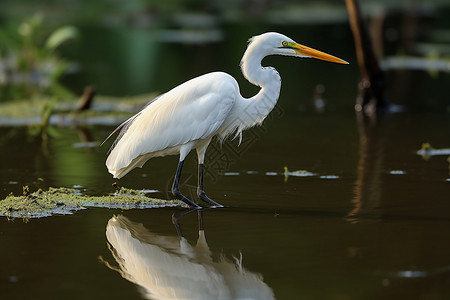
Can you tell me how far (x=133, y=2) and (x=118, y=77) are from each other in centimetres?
1761

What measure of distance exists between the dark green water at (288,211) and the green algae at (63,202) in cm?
17

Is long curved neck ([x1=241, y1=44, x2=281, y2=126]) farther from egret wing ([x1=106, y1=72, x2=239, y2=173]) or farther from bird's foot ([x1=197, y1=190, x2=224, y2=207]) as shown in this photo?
bird's foot ([x1=197, y1=190, x2=224, y2=207])

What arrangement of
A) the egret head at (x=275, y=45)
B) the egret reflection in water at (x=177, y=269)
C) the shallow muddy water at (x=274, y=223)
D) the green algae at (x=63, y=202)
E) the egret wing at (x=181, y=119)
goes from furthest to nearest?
the egret head at (x=275, y=45), the egret wing at (x=181, y=119), the green algae at (x=63, y=202), the shallow muddy water at (x=274, y=223), the egret reflection in water at (x=177, y=269)

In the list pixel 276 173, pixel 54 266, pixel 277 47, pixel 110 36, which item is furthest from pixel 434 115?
pixel 110 36

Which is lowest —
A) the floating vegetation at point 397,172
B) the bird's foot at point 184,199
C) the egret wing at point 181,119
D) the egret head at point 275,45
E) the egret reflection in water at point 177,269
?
the egret reflection in water at point 177,269

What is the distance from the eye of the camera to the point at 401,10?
32875 millimetres

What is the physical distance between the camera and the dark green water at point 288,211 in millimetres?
4617

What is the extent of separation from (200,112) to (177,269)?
72.9 inches

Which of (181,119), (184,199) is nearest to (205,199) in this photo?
(184,199)

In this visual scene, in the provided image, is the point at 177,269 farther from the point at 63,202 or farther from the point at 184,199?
the point at 63,202

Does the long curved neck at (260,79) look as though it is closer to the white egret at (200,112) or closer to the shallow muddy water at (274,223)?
the white egret at (200,112)

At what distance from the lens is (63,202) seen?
6.44 metres

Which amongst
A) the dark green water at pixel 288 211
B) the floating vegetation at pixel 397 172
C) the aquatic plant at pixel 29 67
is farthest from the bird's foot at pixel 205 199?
the aquatic plant at pixel 29 67

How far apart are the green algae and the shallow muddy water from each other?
0.16m
